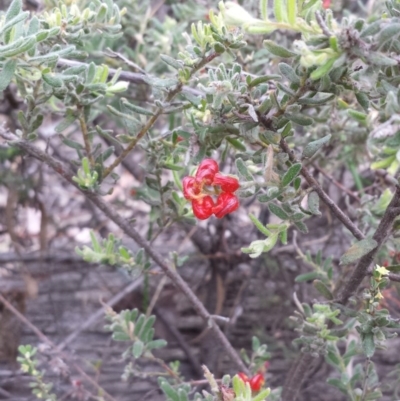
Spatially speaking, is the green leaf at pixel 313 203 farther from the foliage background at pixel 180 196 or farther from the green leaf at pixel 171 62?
the green leaf at pixel 171 62

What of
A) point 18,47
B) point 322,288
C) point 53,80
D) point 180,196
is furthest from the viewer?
point 180,196

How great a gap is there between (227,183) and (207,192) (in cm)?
4

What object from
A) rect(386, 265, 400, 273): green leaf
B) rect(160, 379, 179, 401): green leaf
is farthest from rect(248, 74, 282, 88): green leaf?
rect(160, 379, 179, 401): green leaf

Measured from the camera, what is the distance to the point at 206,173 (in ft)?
2.55

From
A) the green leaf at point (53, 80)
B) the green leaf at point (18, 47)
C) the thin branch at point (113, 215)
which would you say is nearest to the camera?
the green leaf at point (18, 47)

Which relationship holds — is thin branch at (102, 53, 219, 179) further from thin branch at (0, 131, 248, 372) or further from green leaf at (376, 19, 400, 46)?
green leaf at (376, 19, 400, 46)

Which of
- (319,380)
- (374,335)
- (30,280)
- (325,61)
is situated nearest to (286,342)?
(319,380)

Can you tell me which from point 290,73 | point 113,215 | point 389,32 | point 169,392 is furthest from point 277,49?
point 169,392

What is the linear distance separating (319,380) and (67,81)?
1.36m

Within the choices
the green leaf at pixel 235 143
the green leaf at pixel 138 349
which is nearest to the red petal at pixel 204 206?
the green leaf at pixel 235 143

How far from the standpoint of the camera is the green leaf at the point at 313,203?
30.0 inches

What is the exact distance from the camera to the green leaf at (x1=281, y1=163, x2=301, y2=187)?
2.32 feet

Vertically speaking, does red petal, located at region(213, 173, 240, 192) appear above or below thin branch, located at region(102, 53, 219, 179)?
below

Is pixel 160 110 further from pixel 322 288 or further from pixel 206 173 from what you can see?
pixel 322 288
